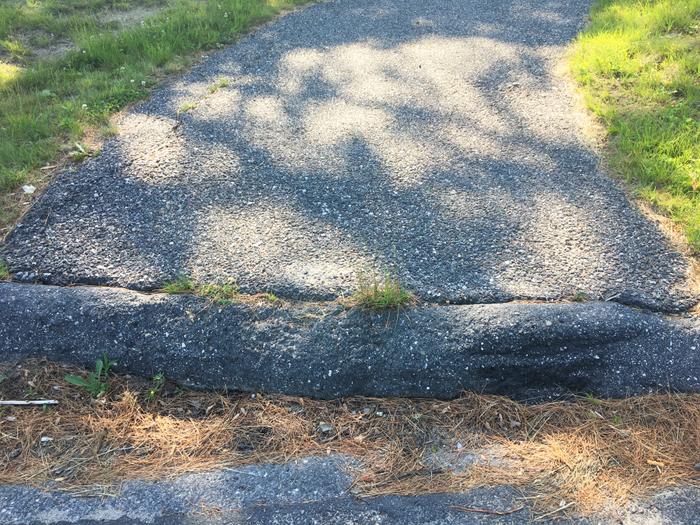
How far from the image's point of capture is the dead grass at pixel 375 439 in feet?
7.71

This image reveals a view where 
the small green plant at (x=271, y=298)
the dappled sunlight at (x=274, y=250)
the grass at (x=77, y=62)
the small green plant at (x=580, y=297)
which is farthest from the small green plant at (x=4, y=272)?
the small green plant at (x=580, y=297)

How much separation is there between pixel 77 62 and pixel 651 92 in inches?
199

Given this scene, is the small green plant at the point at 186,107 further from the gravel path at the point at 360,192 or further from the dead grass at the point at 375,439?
the dead grass at the point at 375,439

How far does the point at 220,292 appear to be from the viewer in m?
3.01

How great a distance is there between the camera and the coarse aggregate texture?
2.21 m

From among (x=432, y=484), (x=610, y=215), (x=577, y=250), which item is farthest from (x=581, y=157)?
(x=432, y=484)

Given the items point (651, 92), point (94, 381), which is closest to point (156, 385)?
point (94, 381)

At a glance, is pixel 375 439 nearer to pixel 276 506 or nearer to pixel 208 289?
pixel 276 506

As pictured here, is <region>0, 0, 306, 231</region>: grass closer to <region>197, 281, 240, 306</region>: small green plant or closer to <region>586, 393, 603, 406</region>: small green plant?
<region>197, 281, 240, 306</region>: small green plant

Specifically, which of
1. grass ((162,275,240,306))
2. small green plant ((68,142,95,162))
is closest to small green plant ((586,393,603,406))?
grass ((162,275,240,306))

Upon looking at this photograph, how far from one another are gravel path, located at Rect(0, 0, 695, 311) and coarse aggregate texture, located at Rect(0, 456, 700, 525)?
3.24ft

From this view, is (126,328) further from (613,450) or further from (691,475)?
(691,475)

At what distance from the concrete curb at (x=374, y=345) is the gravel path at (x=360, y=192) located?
186mm

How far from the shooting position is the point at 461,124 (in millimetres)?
4480
